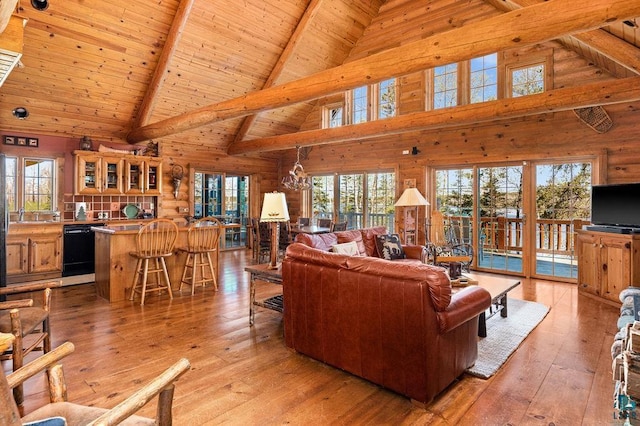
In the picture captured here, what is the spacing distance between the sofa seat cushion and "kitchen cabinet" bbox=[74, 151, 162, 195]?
455 centimetres

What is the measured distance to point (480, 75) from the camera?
6.67 metres

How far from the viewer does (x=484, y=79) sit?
21.7ft

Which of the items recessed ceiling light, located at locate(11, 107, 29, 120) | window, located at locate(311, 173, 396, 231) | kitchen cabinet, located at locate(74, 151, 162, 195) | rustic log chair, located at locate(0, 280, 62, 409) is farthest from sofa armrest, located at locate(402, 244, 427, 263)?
recessed ceiling light, located at locate(11, 107, 29, 120)

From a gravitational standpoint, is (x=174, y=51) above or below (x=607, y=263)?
above

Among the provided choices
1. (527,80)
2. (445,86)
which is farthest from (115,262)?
(527,80)

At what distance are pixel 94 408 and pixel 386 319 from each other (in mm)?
1655

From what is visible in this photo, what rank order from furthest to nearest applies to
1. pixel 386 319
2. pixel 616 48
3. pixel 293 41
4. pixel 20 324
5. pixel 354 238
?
1. pixel 293 41
2. pixel 354 238
3. pixel 616 48
4. pixel 386 319
5. pixel 20 324

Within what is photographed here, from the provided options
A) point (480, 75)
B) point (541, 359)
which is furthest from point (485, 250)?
point (541, 359)

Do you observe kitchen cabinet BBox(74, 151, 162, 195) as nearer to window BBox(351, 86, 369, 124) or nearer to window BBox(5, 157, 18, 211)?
window BBox(5, 157, 18, 211)

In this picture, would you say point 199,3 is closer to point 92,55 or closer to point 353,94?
point 92,55

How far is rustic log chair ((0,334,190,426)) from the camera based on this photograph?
3.65 feet

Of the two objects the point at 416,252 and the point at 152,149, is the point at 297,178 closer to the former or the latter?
the point at 416,252

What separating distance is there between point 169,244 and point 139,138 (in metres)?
3.13

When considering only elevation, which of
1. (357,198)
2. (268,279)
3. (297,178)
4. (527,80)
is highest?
(527,80)
